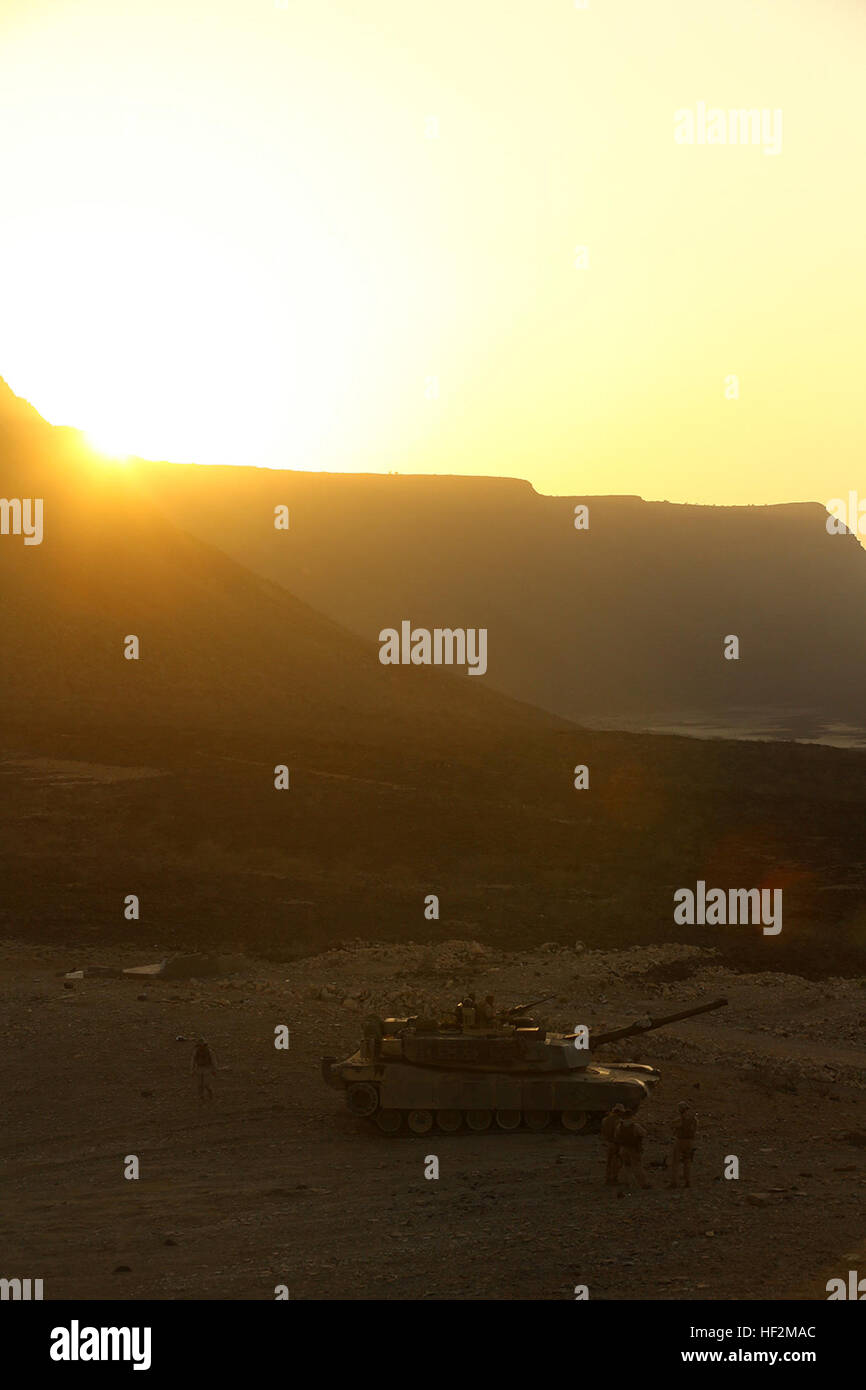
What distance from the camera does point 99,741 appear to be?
60625 mm

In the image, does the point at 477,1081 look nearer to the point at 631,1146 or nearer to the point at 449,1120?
the point at 449,1120

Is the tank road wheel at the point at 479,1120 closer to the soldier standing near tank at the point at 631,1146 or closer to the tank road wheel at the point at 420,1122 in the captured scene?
the tank road wheel at the point at 420,1122

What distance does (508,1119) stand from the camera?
820 inches

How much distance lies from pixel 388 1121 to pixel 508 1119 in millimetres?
1792

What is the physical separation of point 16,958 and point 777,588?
134 meters

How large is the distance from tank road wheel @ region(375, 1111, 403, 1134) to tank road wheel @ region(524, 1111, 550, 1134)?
6.33ft

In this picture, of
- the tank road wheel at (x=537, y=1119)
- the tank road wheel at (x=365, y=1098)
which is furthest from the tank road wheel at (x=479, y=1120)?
the tank road wheel at (x=365, y=1098)

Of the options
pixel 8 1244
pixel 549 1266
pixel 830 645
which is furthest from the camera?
pixel 830 645

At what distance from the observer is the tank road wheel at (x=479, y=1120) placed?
20875 millimetres

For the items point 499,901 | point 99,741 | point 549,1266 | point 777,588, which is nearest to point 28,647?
point 99,741

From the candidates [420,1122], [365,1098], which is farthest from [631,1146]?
[365,1098]

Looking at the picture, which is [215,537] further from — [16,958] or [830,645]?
[16,958]

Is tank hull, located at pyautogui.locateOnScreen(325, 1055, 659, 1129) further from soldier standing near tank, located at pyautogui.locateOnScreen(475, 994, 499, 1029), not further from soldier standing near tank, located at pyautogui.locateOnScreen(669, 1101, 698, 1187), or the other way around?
soldier standing near tank, located at pyautogui.locateOnScreen(669, 1101, 698, 1187)

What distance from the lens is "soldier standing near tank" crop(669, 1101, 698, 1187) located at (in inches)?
701
